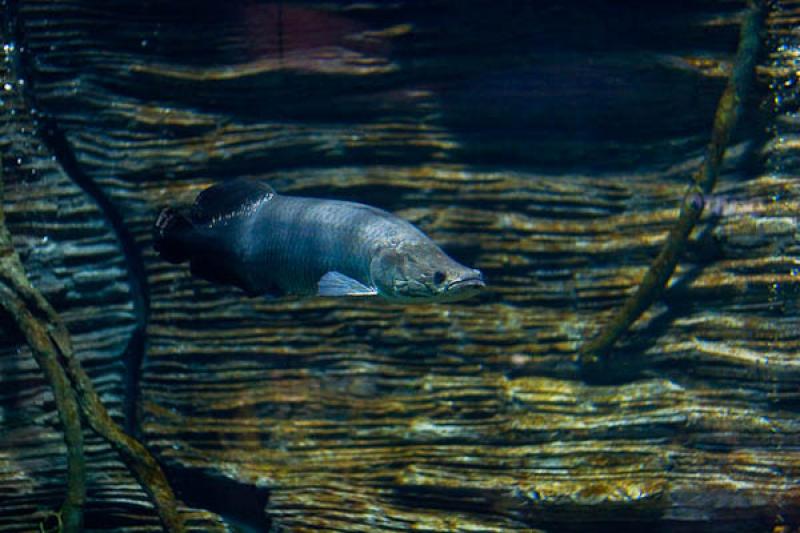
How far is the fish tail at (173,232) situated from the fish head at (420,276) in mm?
1000

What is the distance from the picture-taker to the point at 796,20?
5.75 metres

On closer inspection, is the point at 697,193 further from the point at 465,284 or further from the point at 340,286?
the point at 340,286

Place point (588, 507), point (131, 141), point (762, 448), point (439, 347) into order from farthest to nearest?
1. point (131, 141)
2. point (439, 347)
3. point (762, 448)
4. point (588, 507)

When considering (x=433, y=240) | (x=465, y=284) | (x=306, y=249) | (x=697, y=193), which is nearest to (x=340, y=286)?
(x=306, y=249)

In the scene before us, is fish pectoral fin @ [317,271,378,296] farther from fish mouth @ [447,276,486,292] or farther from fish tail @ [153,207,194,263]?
fish tail @ [153,207,194,263]

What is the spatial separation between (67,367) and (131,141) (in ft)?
7.34

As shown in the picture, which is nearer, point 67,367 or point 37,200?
point 67,367

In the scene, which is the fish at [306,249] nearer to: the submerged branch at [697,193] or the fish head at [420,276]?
the fish head at [420,276]

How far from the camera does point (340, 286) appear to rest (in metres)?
2.95

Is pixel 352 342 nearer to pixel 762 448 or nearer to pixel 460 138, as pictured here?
pixel 460 138

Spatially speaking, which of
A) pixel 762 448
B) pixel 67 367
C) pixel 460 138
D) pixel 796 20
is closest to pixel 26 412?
pixel 67 367

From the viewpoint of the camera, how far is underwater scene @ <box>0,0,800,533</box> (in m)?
5.39

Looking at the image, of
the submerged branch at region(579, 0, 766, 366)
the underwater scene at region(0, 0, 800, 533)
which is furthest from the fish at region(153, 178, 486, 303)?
the submerged branch at region(579, 0, 766, 366)

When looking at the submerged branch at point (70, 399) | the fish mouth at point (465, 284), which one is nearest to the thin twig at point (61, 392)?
the submerged branch at point (70, 399)
